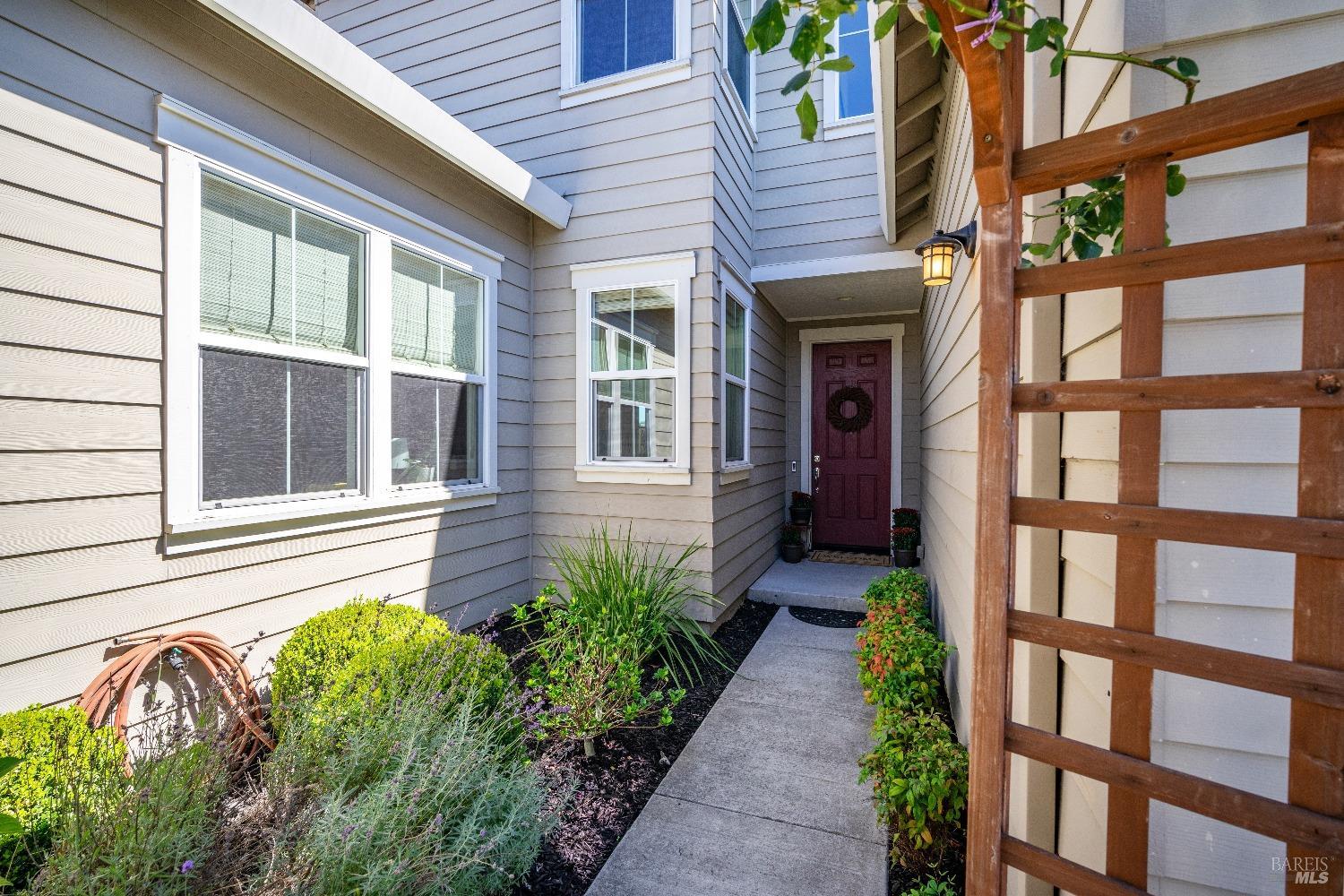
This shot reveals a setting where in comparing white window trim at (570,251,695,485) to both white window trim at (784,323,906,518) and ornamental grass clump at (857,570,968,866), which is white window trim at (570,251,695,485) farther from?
white window trim at (784,323,906,518)

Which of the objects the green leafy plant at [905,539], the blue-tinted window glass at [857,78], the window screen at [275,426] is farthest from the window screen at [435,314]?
the green leafy plant at [905,539]

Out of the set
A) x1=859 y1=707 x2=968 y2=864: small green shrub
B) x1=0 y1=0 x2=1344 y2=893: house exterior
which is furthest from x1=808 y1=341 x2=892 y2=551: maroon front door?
x1=859 y1=707 x2=968 y2=864: small green shrub

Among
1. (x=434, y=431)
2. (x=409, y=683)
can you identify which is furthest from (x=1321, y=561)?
(x=434, y=431)

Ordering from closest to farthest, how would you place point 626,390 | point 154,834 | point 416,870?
point 154,834 < point 416,870 < point 626,390

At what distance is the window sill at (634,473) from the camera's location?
384cm

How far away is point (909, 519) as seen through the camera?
17.8 ft

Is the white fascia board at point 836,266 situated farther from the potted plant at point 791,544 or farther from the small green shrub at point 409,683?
the small green shrub at point 409,683

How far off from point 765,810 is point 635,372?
270 cm

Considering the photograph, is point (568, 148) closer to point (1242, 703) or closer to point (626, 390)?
point (626, 390)

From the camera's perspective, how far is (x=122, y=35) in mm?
2094

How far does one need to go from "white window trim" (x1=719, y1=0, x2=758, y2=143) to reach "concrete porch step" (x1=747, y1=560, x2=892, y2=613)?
375 centimetres

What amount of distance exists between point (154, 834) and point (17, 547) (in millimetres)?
1238

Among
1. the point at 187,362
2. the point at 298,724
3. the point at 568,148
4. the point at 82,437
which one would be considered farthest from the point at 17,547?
the point at 568,148

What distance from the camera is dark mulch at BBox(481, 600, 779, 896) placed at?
1.84m
